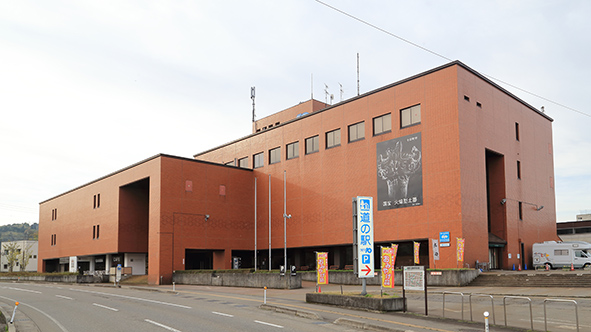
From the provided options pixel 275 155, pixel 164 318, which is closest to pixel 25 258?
pixel 275 155

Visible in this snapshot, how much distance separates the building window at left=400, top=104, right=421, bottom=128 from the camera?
41.1 metres

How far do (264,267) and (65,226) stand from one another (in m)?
32.4

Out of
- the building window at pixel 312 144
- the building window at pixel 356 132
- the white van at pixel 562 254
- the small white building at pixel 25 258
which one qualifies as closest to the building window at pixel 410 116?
Result: the building window at pixel 356 132

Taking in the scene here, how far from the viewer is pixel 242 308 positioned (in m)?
21.8

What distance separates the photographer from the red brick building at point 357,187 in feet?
129

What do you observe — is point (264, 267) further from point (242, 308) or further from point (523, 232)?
point (242, 308)

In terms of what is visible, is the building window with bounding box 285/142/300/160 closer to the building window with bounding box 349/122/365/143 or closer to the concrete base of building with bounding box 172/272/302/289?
the building window with bounding box 349/122/365/143

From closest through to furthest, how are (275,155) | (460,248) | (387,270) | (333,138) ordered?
1. (387,270)
2. (460,248)
3. (333,138)
4. (275,155)

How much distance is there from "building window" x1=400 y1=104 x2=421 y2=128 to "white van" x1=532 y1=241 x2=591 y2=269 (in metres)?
16.0

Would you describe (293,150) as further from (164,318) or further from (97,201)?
(164,318)

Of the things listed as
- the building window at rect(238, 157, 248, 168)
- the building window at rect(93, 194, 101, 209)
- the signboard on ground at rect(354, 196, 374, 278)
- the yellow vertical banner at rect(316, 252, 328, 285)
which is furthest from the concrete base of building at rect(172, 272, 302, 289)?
the building window at rect(93, 194, 101, 209)

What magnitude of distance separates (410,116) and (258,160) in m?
22.1

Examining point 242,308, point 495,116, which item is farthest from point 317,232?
point 242,308

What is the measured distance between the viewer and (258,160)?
192 ft
